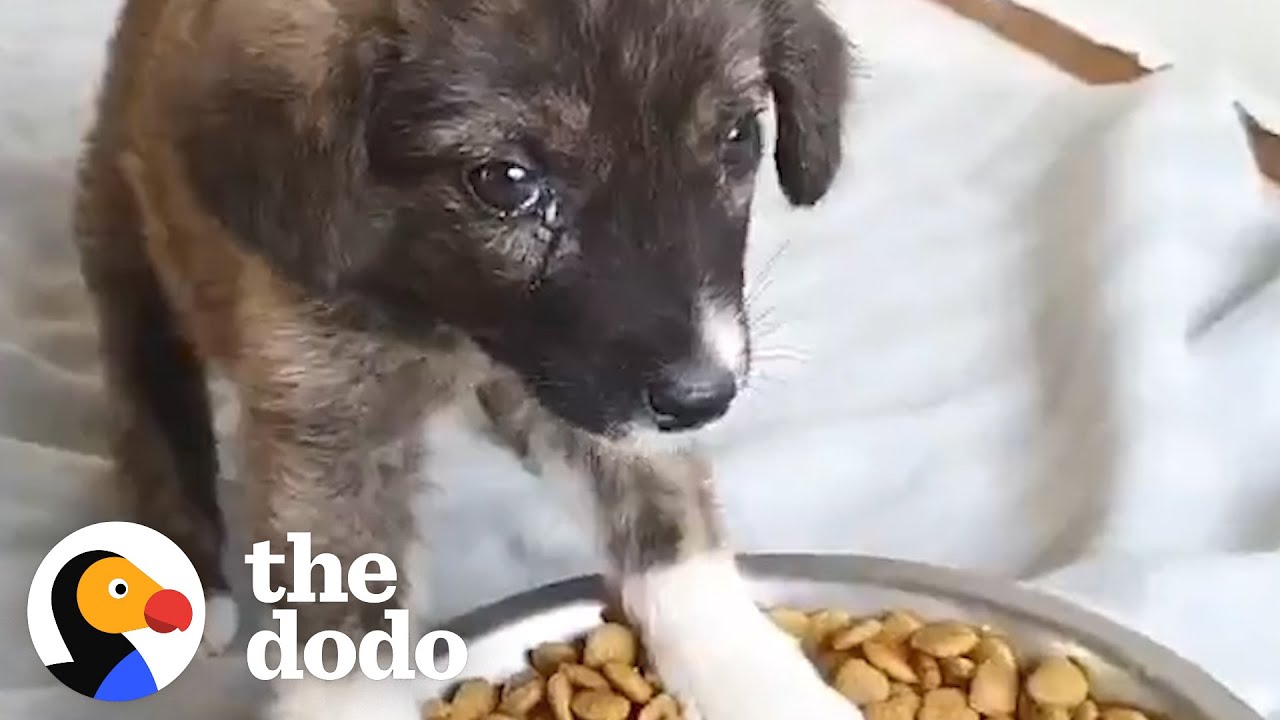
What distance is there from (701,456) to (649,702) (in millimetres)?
199

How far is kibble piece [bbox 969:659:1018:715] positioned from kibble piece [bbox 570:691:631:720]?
213mm

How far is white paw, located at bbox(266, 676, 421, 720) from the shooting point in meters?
1.20

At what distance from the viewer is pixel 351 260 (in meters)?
1.04

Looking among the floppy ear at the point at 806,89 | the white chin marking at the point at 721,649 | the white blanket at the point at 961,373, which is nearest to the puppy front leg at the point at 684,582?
the white chin marking at the point at 721,649

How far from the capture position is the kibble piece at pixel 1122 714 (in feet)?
3.97

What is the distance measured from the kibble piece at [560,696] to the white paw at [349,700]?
8cm

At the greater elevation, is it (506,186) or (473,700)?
(506,186)

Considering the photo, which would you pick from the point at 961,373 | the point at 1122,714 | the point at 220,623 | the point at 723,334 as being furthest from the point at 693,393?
the point at 961,373

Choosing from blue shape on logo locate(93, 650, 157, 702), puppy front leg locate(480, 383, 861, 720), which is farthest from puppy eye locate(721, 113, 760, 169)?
blue shape on logo locate(93, 650, 157, 702)

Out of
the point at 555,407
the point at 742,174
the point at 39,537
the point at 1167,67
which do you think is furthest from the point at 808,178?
the point at 1167,67

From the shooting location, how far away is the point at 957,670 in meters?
1.25

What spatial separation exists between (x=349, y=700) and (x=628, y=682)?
0.17 metres

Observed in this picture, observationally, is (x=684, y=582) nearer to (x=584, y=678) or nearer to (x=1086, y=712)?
(x=584, y=678)

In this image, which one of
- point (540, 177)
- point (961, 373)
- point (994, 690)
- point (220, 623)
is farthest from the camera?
point (961, 373)
